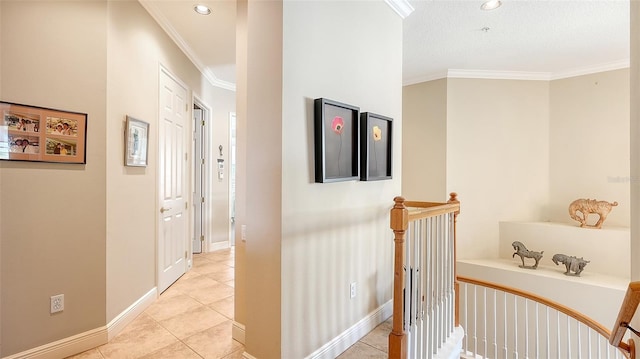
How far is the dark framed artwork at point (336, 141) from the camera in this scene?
6.22 feet

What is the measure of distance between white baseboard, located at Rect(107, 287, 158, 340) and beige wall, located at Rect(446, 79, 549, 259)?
13.8 feet

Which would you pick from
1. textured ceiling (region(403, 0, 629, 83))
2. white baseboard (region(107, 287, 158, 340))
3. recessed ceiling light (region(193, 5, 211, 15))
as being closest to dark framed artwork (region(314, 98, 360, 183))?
textured ceiling (region(403, 0, 629, 83))

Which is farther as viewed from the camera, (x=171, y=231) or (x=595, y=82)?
(x=595, y=82)

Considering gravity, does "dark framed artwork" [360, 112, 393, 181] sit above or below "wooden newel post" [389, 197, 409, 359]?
above

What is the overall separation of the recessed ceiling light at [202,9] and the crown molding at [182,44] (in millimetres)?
356

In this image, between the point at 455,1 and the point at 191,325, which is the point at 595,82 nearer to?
the point at 455,1

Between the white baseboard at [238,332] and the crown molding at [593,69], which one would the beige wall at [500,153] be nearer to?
the crown molding at [593,69]

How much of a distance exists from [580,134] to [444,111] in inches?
78.5

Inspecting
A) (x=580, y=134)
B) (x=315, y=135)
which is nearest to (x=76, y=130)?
(x=315, y=135)

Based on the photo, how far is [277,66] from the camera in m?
1.73

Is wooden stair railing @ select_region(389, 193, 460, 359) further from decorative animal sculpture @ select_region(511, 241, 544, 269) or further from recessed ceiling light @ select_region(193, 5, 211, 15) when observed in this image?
decorative animal sculpture @ select_region(511, 241, 544, 269)

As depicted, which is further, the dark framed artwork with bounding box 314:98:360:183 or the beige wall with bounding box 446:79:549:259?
the beige wall with bounding box 446:79:549:259

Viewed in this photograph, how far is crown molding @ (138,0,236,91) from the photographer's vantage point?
2.78 m

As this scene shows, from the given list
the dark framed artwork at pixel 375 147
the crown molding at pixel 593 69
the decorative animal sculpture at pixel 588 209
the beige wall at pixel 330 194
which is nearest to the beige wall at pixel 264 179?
the beige wall at pixel 330 194
